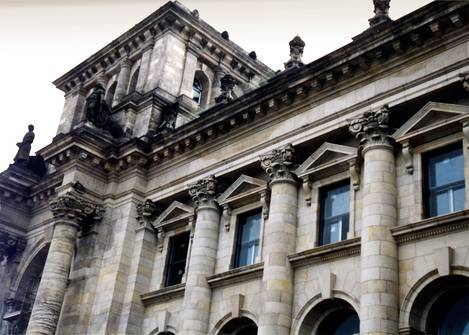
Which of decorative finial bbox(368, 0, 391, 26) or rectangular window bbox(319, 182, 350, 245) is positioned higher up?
decorative finial bbox(368, 0, 391, 26)

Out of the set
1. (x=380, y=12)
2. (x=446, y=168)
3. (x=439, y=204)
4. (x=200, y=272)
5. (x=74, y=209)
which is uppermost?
(x=380, y=12)

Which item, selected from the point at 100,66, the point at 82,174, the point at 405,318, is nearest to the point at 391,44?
the point at 405,318

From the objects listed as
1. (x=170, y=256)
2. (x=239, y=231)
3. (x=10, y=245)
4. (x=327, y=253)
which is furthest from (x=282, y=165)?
(x=10, y=245)

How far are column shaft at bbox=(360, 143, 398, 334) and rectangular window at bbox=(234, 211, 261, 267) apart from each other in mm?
4745

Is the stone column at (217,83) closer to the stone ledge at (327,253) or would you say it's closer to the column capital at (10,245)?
the column capital at (10,245)

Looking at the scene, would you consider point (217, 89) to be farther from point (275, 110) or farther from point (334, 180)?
point (334, 180)

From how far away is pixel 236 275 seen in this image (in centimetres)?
2130

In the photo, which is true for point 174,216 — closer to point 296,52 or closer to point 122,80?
point 296,52

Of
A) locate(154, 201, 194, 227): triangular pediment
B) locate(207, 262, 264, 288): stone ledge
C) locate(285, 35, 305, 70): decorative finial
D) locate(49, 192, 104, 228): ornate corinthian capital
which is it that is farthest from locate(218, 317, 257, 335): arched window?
locate(285, 35, 305, 70): decorative finial

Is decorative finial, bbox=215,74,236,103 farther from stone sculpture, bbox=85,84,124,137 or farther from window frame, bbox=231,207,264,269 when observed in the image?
window frame, bbox=231,207,264,269

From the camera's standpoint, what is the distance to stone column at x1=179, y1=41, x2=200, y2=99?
30797 mm

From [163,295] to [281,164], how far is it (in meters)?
6.20

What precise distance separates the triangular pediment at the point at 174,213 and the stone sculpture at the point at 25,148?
968 centimetres

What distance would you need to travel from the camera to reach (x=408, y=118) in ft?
63.5
